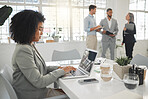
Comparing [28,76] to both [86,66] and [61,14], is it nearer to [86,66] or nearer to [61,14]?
[86,66]

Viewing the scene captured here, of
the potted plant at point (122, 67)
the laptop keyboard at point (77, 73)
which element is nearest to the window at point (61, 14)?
the laptop keyboard at point (77, 73)

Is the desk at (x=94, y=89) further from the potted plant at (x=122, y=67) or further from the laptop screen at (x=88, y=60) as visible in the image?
the laptop screen at (x=88, y=60)

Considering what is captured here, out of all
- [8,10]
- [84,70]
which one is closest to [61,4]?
[8,10]

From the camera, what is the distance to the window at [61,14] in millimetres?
4371

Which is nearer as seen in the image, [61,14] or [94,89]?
[94,89]

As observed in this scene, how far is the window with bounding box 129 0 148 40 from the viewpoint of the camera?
19.8 ft

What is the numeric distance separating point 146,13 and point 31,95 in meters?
6.26

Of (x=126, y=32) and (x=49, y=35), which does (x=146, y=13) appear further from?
(x=49, y=35)

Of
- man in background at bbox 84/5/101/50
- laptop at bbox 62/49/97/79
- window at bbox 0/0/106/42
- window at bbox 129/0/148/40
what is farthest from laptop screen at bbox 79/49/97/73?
window at bbox 129/0/148/40

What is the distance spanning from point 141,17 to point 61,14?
3.46 metres

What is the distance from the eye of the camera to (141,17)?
6219 millimetres

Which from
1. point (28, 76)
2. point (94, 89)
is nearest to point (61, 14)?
point (28, 76)

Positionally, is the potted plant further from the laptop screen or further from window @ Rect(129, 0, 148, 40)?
window @ Rect(129, 0, 148, 40)

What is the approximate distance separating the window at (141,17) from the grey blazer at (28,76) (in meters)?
5.49
